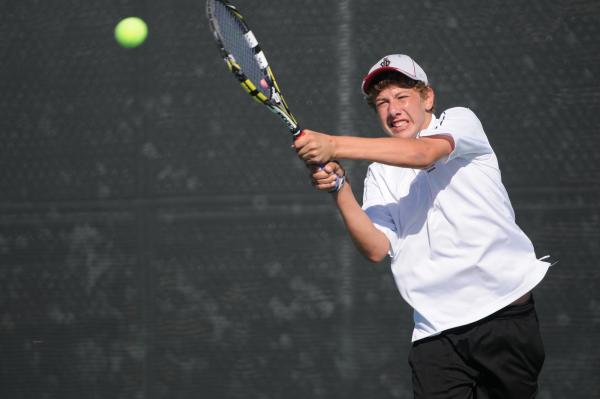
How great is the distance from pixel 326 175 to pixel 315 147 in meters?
0.26

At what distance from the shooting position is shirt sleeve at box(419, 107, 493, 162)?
94.4 inches

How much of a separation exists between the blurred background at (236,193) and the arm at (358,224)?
105 cm

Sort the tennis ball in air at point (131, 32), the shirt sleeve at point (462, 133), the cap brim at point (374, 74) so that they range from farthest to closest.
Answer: the tennis ball in air at point (131, 32) → the cap brim at point (374, 74) → the shirt sleeve at point (462, 133)

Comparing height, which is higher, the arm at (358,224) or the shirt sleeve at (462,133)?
the shirt sleeve at (462,133)

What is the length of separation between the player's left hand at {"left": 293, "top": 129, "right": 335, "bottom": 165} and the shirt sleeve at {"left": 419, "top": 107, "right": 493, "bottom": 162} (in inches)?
12.9

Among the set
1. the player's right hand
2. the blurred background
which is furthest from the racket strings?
the blurred background

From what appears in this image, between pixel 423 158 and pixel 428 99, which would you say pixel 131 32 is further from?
pixel 423 158

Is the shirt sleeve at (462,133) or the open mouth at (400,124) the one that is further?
the open mouth at (400,124)

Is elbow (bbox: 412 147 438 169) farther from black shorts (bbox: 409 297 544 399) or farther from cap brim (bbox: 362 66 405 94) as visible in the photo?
black shorts (bbox: 409 297 544 399)

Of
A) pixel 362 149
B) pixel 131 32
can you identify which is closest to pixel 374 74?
pixel 362 149

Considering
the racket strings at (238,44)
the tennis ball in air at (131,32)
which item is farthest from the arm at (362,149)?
the tennis ball in air at (131,32)

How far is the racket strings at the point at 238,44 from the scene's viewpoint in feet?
8.30

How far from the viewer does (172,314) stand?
3854mm

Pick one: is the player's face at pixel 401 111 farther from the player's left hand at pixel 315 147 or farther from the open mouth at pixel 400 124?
the player's left hand at pixel 315 147
